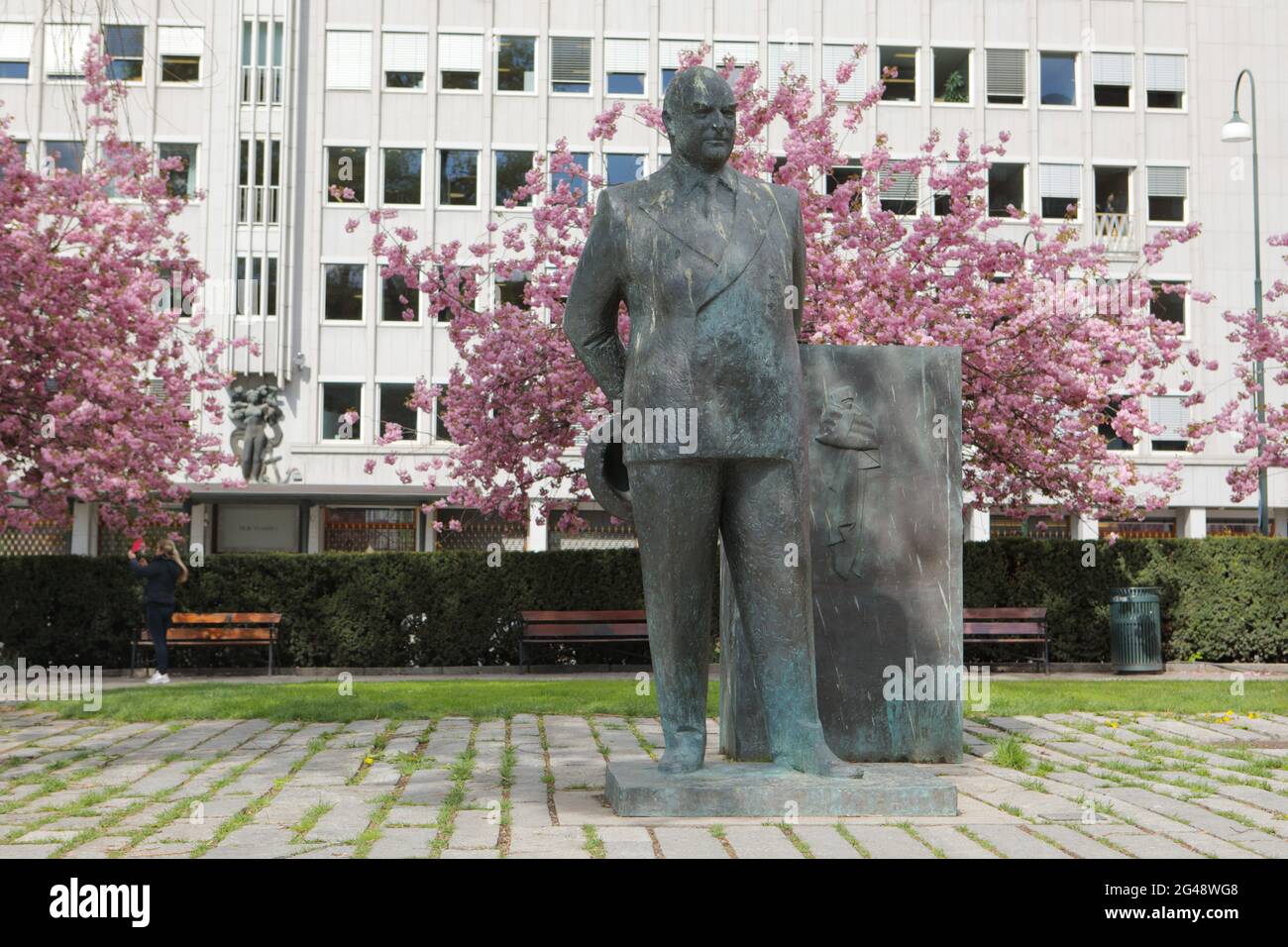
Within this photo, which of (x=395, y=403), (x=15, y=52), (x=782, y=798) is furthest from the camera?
(x=15, y=52)

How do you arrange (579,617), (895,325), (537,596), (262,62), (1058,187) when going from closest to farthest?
(895,325), (579,617), (537,596), (262,62), (1058,187)

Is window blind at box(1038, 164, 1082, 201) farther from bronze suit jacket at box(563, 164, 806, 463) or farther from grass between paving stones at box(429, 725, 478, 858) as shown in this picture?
bronze suit jacket at box(563, 164, 806, 463)

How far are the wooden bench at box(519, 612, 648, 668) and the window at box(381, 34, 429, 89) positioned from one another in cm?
→ 2324

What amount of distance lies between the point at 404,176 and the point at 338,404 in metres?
6.55

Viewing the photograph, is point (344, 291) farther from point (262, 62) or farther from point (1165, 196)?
point (1165, 196)

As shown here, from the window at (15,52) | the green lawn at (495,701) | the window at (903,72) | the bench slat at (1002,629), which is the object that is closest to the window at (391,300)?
the window at (15,52)

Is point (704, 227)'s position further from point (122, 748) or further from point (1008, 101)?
point (1008, 101)

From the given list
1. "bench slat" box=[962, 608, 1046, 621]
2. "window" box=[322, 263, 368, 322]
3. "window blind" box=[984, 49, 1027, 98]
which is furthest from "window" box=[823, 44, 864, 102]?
"bench slat" box=[962, 608, 1046, 621]

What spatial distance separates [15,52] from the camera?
39188mm

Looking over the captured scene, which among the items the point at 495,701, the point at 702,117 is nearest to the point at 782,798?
the point at 702,117

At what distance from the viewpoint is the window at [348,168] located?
38938mm

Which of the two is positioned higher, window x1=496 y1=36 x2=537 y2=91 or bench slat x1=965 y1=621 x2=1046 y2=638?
window x1=496 y1=36 x2=537 y2=91

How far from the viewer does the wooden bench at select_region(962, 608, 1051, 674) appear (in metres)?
20.1

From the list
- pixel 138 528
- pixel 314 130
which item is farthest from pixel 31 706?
pixel 314 130
